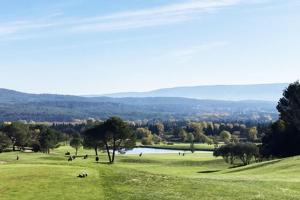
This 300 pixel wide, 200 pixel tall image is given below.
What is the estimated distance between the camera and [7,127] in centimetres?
19400

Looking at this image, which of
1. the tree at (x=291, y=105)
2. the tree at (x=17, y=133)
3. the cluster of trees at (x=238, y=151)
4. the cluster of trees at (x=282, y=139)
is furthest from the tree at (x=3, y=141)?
the tree at (x=291, y=105)

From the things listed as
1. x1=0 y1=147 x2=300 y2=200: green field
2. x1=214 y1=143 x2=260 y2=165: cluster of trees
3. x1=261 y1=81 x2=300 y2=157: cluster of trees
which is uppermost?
x1=261 y1=81 x2=300 y2=157: cluster of trees

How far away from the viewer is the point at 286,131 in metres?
125

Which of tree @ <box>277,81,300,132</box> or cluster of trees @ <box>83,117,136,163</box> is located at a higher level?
tree @ <box>277,81,300,132</box>

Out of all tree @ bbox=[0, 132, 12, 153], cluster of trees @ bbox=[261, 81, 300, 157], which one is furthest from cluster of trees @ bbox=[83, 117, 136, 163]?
tree @ bbox=[0, 132, 12, 153]

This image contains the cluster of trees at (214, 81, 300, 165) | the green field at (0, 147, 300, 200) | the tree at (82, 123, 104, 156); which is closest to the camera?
the green field at (0, 147, 300, 200)

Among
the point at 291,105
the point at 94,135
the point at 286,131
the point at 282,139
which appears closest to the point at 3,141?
the point at 94,135

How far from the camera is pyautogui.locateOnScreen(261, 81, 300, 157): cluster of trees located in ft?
399

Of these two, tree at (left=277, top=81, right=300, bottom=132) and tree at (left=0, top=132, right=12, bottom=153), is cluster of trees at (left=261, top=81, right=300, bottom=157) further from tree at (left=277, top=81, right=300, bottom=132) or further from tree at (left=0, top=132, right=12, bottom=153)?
tree at (left=0, top=132, right=12, bottom=153)

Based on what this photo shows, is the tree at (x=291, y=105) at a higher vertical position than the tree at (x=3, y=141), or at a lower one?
higher

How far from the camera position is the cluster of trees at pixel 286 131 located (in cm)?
12162

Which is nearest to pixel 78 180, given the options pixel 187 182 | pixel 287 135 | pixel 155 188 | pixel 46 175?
pixel 46 175

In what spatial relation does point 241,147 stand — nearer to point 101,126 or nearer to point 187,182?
point 101,126

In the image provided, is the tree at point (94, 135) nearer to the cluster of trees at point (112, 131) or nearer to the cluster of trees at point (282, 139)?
the cluster of trees at point (112, 131)
